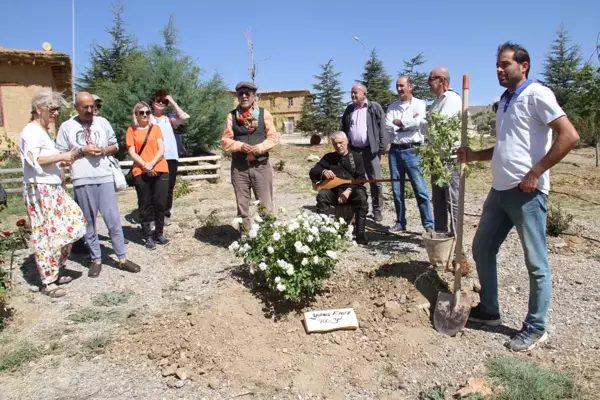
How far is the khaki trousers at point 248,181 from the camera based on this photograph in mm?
5488

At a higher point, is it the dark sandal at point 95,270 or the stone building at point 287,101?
the stone building at point 287,101

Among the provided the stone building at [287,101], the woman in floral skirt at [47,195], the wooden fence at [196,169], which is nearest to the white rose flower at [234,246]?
the woman in floral skirt at [47,195]

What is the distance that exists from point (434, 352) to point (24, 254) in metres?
5.27

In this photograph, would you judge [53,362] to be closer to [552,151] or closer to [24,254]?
[24,254]

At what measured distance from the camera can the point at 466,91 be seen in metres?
3.60

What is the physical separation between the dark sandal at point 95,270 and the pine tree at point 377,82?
19.3m

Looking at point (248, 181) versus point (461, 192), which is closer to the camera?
point (461, 192)

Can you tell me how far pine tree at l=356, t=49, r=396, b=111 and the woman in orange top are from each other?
18056 mm

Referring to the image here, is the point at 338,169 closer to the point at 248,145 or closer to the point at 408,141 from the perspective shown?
the point at 408,141

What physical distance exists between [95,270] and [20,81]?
11380 millimetres

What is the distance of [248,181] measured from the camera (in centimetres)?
556

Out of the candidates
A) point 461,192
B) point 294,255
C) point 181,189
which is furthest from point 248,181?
point 181,189

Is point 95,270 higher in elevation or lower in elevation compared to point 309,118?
lower

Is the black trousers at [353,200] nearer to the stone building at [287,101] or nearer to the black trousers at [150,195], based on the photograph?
the black trousers at [150,195]
